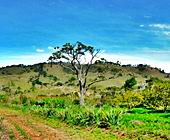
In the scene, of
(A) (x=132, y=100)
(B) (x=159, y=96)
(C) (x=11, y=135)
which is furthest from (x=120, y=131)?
(A) (x=132, y=100)

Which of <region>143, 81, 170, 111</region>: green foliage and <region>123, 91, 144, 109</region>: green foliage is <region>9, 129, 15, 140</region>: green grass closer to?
<region>143, 81, 170, 111</region>: green foliage

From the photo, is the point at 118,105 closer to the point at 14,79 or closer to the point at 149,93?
the point at 149,93

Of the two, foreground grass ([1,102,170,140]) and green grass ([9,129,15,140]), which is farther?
foreground grass ([1,102,170,140])

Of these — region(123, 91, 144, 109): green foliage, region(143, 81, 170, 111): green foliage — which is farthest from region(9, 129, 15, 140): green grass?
region(123, 91, 144, 109): green foliage

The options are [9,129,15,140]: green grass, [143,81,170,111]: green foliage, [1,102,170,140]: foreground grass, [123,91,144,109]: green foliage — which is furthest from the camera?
[123,91,144,109]: green foliage

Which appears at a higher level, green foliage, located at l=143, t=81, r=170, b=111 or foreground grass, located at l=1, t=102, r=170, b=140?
green foliage, located at l=143, t=81, r=170, b=111

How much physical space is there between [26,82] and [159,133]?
118 metres

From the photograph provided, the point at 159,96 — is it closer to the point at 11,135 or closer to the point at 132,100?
the point at 132,100

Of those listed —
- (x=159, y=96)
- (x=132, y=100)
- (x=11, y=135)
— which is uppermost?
(x=159, y=96)

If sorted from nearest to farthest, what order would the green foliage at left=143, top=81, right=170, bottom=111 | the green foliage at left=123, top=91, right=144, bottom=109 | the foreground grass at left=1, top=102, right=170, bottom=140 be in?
the foreground grass at left=1, top=102, right=170, bottom=140 < the green foliage at left=143, top=81, right=170, bottom=111 < the green foliage at left=123, top=91, right=144, bottom=109

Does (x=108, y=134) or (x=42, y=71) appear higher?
(x=42, y=71)

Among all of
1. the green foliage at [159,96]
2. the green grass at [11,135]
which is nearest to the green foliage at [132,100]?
the green foliage at [159,96]

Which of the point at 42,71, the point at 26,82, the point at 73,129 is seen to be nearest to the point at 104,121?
the point at 73,129

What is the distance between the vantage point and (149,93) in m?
54.1
